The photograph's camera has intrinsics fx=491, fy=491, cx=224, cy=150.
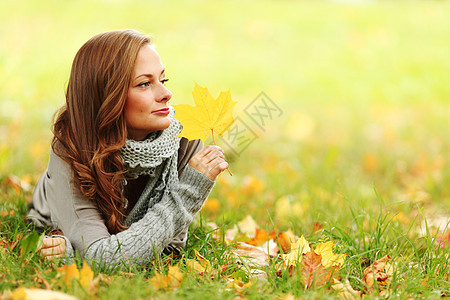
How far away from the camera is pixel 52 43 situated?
750 cm

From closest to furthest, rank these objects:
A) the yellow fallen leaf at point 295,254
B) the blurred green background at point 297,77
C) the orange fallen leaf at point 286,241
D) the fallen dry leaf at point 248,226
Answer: the yellow fallen leaf at point 295,254 → the orange fallen leaf at point 286,241 → the fallen dry leaf at point 248,226 → the blurred green background at point 297,77

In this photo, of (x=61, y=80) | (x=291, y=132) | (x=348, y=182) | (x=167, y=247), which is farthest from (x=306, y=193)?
(x=61, y=80)

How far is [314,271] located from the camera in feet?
5.68

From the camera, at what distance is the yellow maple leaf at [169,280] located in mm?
1628

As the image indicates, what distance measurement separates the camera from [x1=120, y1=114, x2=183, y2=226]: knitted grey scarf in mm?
1857

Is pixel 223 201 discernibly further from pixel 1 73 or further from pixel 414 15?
pixel 414 15

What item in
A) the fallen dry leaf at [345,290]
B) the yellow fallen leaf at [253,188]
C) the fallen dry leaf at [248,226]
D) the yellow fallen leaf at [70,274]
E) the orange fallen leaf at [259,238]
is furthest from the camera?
the yellow fallen leaf at [253,188]

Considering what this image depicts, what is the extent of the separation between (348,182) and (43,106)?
10.5 ft

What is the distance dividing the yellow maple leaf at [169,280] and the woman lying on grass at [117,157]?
0.15 metres

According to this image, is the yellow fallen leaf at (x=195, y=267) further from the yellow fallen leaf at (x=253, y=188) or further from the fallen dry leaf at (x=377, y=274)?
the yellow fallen leaf at (x=253, y=188)

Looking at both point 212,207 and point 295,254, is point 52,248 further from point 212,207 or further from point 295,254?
point 212,207

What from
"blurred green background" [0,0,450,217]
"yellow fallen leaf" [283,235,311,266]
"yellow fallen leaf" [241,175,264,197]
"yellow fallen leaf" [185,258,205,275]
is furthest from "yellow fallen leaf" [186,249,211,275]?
"yellow fallen leaf" [241,175,264,197]

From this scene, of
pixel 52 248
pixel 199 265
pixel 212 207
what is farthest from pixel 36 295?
pixel 212 207

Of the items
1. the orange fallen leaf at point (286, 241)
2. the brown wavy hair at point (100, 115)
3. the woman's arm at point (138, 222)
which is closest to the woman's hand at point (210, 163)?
the woman's arm at point (138, 222)
